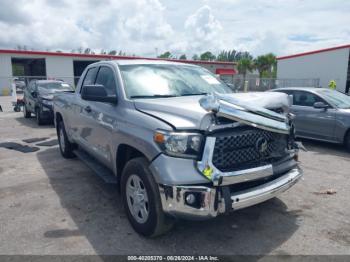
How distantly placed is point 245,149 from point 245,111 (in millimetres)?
398

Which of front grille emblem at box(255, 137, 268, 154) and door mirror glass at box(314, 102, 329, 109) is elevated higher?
door mirror glass at box(314, 102, 329, 109)

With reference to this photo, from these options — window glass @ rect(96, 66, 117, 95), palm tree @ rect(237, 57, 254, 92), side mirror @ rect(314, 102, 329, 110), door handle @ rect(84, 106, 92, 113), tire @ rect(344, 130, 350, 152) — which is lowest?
tire @ rect(344, 130, 350, 152)

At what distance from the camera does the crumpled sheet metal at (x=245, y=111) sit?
288 cm

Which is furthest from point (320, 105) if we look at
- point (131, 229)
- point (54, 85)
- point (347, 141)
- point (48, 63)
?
point (48, 63)

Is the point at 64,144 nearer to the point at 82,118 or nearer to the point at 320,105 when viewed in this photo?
the point at 82,118

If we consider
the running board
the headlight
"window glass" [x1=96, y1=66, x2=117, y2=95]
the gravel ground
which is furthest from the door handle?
the headlight

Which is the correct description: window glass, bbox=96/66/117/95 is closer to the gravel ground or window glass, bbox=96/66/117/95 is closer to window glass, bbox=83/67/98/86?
window glass, bbox=83/67/98/86

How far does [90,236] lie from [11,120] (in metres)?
11.5

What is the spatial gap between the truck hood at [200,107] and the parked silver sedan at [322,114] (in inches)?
167

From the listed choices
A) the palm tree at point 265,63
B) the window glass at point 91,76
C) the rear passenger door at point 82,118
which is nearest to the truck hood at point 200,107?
the rear passenger door at point 82,118

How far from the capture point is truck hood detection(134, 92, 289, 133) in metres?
2.92

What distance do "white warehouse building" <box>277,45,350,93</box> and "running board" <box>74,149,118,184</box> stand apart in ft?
89.4

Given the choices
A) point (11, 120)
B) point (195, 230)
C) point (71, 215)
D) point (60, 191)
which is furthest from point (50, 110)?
point (195, 230)

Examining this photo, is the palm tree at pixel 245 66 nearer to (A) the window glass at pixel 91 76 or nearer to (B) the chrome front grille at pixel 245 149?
(A) the window glass at pixel 91 76
